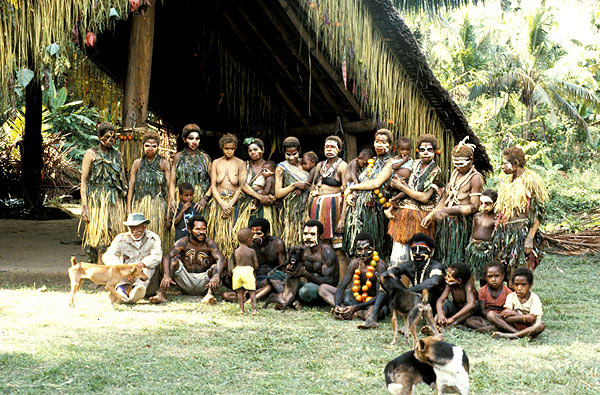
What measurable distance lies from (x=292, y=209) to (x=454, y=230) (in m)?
1.61

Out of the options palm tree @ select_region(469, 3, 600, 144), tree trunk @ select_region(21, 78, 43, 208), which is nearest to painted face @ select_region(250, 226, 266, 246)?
tree trunk @ select_region(21, 78, 43, 208)

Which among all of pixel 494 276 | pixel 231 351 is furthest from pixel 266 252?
pixel 494 276

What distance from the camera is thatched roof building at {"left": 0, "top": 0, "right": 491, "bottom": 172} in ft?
21.6

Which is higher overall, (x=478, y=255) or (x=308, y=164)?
(x=308, y=164)

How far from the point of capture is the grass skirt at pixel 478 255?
5188 mm

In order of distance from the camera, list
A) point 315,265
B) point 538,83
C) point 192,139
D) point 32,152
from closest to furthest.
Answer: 1. point 315,265
2. point 192,139
3. point 32,152
4. point 538,83

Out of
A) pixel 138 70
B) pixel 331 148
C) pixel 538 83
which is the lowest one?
pixel 331 148

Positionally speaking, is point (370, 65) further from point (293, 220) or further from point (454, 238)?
point (454, 238)

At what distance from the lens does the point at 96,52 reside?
8414 millimetres

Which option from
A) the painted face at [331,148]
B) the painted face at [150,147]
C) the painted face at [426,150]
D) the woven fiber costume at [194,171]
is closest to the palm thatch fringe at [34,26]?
the painted face at [150,147]

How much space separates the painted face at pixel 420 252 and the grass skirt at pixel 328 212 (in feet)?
3.66

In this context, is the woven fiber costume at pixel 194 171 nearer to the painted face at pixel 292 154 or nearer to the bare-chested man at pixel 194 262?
the bare-chested man at pixel 194 262

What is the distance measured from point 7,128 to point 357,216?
38.9ft

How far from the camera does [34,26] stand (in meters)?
5.75
